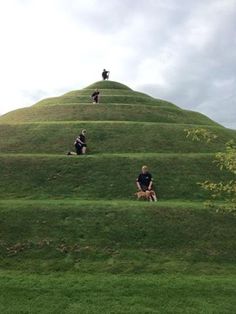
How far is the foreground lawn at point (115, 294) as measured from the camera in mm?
16416

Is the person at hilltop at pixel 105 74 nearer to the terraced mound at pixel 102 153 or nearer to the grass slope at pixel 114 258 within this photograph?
the terraced mound at pixel 102 153

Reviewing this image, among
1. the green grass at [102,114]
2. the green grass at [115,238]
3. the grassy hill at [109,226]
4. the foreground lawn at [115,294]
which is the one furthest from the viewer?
the green grass at [102,114]

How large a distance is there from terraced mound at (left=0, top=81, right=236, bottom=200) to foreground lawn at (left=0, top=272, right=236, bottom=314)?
11492mm

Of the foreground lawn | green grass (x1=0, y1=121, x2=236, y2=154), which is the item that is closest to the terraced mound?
green grass (x1=0, y1=121, x2=236, y2=154)

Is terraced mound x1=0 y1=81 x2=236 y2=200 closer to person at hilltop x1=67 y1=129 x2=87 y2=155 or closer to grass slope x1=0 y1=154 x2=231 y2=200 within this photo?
grass slope x1=0 y1=154 x2=231 y2=200

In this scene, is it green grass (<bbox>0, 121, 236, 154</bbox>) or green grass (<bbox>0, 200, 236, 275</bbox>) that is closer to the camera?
green grass (<bbox>0, 200, 236, 275</bbox>)

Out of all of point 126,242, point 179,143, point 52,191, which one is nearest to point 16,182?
point 52,191

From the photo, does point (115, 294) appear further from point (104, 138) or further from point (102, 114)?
point (102, 114)

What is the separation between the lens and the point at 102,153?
125ft

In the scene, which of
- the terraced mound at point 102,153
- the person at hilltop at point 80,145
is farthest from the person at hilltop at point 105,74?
the person at hilltop at point 80,145

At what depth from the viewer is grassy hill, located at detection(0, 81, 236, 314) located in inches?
689

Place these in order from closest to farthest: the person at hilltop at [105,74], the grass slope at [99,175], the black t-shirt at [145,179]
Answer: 1. the black t-shirt at [145,179]
2. the grass slope at [99,175]
3. the person at hilltop at [105,74]

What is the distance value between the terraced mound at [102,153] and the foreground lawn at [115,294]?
11492mm

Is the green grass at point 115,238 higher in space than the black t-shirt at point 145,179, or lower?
lower
